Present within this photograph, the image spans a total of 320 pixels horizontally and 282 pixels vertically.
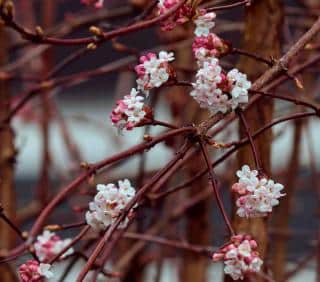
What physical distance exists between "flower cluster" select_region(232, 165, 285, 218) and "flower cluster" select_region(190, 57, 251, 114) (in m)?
0.07

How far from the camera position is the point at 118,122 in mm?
862

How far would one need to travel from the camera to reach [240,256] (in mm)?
787

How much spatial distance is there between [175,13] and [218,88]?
0.11 meters

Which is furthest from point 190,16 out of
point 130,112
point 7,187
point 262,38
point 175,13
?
point 7,187

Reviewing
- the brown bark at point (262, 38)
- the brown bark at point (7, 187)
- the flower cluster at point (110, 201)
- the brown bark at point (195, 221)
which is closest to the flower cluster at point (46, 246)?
the flower cluster at point (110, 201)

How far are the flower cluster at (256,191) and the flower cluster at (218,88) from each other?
Answer: 7 centimetres

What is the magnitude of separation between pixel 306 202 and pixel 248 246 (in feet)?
10.3

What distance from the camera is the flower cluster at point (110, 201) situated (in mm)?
883

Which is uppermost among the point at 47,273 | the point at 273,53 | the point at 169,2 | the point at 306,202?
the point at 306,202

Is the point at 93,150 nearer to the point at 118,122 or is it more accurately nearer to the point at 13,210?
the point at 13,210

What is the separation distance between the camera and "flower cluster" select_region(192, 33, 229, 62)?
34.8 inches

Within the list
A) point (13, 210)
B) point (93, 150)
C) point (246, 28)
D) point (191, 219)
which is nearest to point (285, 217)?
point (191, 219)

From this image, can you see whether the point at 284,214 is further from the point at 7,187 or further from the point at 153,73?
the point at 153,73

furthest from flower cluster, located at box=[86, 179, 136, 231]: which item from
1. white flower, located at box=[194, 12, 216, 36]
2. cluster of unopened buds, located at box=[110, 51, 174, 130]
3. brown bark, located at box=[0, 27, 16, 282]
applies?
brown bark, located at box=[0, 27, 16, 282]
